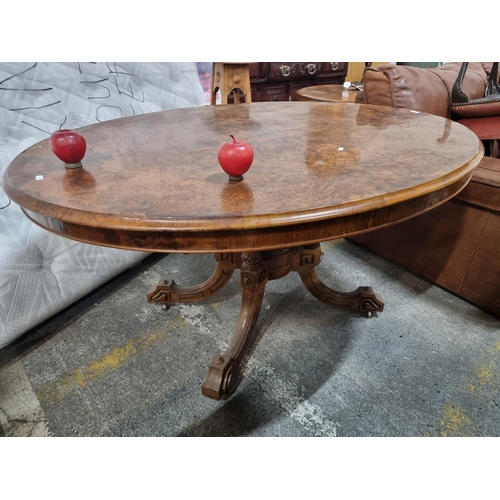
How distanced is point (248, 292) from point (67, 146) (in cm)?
69

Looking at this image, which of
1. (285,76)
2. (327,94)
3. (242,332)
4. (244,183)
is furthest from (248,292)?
(285,76)

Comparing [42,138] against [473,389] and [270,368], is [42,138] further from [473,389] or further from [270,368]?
[473,389]

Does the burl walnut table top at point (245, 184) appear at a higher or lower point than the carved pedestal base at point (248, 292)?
higher

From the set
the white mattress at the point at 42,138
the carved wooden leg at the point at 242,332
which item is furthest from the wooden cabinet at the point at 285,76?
the carved wooden leg at the point at 242,332

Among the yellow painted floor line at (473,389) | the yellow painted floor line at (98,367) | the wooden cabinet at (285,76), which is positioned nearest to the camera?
the yellow painted floor line at (473,389)

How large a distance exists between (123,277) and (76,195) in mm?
1097

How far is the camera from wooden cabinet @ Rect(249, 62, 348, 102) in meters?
2.84

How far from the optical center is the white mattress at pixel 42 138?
1.19 metres

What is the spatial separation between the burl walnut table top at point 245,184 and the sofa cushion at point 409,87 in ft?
1.25

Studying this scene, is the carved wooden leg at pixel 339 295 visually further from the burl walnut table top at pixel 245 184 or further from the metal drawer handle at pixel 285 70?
the metal drawer handle at pixel 285 70

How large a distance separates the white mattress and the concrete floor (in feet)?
0.48

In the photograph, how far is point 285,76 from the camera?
2967 mm

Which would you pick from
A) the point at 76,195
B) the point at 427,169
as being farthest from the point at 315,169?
the point at 76,195

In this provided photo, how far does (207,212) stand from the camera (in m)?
0.55
